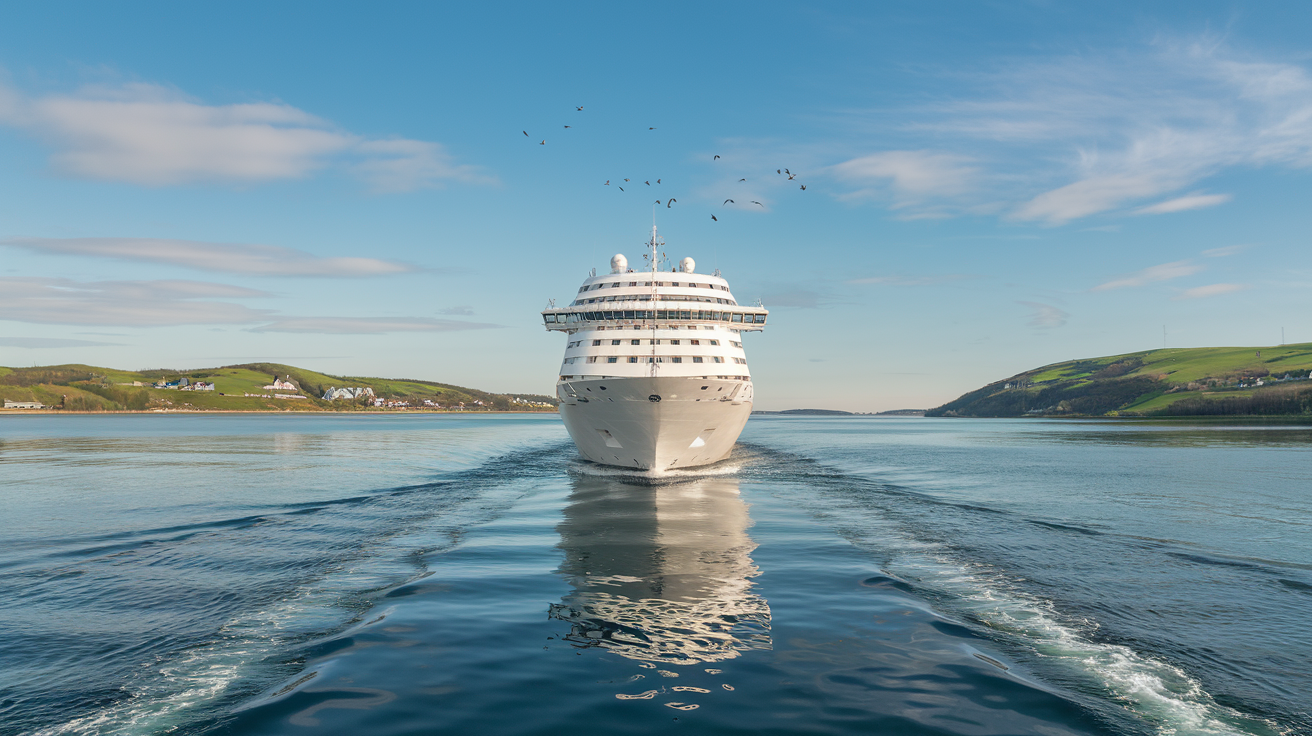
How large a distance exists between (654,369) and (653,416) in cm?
295

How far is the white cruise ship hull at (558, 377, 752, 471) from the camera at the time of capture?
3188 cm

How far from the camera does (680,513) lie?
77.8 feet

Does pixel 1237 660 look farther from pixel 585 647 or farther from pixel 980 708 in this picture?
pixel 585 647

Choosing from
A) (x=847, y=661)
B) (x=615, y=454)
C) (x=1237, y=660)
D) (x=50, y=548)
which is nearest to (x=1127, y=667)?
(x=1237, y=660)

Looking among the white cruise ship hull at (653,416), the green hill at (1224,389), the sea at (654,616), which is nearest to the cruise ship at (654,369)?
the white cruise ship hull at (653,416)

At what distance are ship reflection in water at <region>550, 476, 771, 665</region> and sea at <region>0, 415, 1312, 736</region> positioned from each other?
9cm

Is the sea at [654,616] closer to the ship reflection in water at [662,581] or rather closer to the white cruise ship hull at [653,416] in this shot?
the ship reflection in water at [662,581]

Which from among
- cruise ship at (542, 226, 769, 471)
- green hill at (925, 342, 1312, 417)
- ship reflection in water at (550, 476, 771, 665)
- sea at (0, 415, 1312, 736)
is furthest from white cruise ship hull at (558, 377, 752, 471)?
green hill at (925, 342, 1312, 417)

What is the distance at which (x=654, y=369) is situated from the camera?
34.0 meters

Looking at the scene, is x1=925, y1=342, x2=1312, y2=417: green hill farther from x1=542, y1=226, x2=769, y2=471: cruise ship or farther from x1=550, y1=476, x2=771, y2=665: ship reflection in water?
x1=550, y1=476, x2=771, y2=665: ship reflection in water

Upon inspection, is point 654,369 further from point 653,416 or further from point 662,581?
point 662,581

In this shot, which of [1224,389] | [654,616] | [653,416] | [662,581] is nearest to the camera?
[654,616]

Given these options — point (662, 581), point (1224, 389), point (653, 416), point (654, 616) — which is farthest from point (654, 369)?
point (1224, 389)

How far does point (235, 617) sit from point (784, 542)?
13.9m
